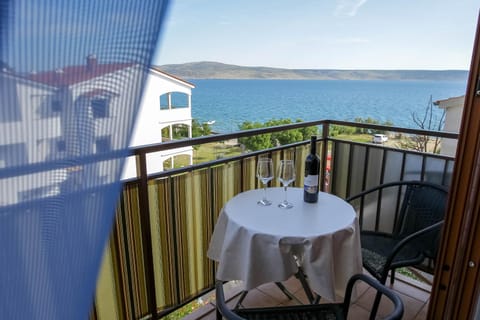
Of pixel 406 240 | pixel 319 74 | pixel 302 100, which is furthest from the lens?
pixel 302 100

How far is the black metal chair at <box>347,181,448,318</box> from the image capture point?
1.81 metres

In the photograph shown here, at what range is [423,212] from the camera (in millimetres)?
2174

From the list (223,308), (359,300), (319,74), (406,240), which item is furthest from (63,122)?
(319,74)

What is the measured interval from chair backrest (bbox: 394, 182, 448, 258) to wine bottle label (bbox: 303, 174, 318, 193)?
779 millimetres

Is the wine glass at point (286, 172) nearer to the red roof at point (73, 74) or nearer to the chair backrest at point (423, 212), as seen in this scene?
the chair backrest at point (423, 212)

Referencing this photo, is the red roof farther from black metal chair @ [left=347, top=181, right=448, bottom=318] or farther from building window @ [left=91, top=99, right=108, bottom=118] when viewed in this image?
→ black metal chair @ [left=347, top=181, right=448, bottom=318]

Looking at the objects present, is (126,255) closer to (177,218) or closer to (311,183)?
(177,218)

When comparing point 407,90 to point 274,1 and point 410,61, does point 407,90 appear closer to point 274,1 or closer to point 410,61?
point 410,61

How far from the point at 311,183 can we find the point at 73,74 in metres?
1.47

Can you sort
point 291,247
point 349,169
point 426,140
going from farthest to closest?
point 426,140
point 349,169
point 291,247

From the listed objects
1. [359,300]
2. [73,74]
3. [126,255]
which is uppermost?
[73,74]

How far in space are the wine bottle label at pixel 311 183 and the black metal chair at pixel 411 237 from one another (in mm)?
538

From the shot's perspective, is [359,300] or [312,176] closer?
[312,176]

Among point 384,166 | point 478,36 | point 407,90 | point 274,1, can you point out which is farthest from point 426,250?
point 407,90
